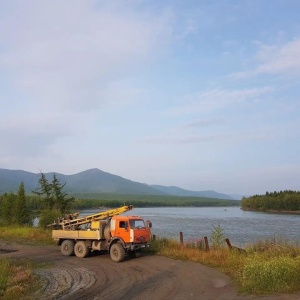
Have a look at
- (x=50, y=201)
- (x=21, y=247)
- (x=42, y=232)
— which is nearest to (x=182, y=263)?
(x=21, y=247)

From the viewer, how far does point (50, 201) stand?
1779 inches

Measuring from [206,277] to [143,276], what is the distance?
2616 mm

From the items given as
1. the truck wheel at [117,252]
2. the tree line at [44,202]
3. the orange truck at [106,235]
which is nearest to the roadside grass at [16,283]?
the truck wheel at [117,252]

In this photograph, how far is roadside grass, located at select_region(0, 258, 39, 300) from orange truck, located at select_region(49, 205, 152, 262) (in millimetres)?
4703

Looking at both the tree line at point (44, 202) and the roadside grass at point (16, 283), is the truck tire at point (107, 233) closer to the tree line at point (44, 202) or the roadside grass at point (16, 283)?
the roadside grass at point (16, 283)

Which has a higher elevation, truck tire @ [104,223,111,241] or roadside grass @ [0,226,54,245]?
truck tire @ [104,223,111,241]

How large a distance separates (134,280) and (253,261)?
473 centimetres

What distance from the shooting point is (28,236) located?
31766 millimetres

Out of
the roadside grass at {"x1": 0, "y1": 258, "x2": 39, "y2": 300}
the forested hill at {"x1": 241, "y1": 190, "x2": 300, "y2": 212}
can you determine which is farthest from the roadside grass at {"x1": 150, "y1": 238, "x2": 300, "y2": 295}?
the forested hill at {"x1": 241, "y1": 190, "x2": 300, "y2": 212}

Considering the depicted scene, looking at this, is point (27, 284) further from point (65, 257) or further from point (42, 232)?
point (42, 232)

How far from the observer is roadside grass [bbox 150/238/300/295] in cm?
1320

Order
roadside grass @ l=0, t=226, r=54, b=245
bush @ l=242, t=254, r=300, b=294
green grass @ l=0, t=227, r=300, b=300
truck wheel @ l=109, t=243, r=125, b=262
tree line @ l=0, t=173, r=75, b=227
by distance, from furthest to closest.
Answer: tree line @ l=0, t=173, r=75, b=227 < roadside grass @ l=0, t=226, r=54, b=245 < truck wheel @ l=109, t=243, r=125, b=262 < green grass @ l=0, t=227, r=300, b=300 < bush @ l=242, t=254, r=300, b=294

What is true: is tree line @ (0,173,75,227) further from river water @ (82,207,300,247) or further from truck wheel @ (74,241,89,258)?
truck wheel @ (74,241,89,258)

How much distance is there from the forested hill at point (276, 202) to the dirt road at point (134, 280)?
96572 millimetres
